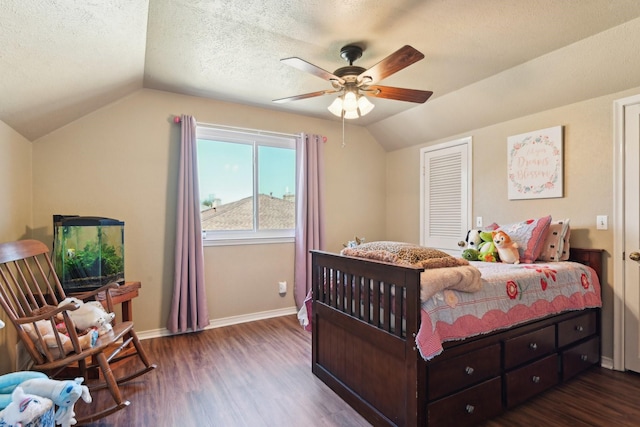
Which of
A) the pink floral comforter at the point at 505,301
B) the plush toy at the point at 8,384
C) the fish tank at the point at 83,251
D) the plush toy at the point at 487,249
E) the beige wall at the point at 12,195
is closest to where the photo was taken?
the plush toy at the point at 8,384

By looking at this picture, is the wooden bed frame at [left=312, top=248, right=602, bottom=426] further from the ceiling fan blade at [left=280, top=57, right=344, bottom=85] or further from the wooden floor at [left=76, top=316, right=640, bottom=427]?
the ceiling fan blade at [left=280, top=57, right=344, bottom=85]

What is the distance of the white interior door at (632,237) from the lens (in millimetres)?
2412

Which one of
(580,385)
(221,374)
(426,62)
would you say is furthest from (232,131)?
(580,385)

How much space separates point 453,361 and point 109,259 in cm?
273

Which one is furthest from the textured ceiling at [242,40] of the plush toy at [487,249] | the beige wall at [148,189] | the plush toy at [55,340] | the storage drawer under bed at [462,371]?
the storage drawer under bed at [462,371]

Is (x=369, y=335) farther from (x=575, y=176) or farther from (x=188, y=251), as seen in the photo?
(x=575, y=176)

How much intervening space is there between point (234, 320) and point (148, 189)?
1.69m

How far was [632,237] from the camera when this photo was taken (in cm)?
244

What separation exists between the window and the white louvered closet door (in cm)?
172

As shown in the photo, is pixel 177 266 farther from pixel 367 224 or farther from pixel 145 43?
pixel 367 224

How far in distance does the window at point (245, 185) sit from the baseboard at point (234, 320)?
856 mm

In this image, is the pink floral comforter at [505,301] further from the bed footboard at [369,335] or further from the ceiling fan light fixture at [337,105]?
the ceiling fan light fixture at [337,105]

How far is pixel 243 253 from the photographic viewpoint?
→ 373 centimetres

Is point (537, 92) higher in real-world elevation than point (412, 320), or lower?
higher
